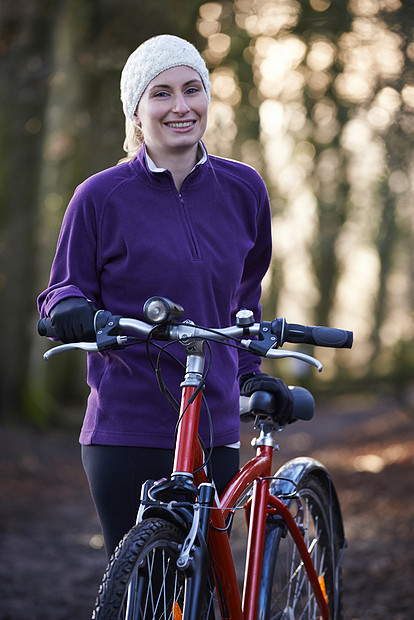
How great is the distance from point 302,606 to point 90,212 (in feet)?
6.01

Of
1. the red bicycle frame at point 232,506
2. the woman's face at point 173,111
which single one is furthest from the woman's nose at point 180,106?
the red bicycle frame at point 232,506

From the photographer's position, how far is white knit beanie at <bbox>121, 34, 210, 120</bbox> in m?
2.77

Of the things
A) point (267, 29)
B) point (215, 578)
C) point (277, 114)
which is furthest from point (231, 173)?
point (277, 114)

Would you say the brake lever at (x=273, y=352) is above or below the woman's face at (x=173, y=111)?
below

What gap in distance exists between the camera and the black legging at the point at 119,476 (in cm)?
272

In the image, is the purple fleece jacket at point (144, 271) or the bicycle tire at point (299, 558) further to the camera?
the bicycle tire at point (299, 558)

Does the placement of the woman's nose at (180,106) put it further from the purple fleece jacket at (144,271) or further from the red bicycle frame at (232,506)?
the red bicycle frame at (232,506)

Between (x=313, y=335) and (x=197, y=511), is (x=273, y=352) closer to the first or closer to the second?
(x=313, y=335)

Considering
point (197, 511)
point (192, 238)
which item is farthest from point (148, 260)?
point (197, 511)

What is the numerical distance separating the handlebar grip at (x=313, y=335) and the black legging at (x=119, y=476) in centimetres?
61

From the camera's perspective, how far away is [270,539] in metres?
3.08

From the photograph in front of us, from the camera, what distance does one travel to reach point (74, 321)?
239 centimetres

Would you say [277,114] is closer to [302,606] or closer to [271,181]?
[271,181]

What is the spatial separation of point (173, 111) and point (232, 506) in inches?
49.1
